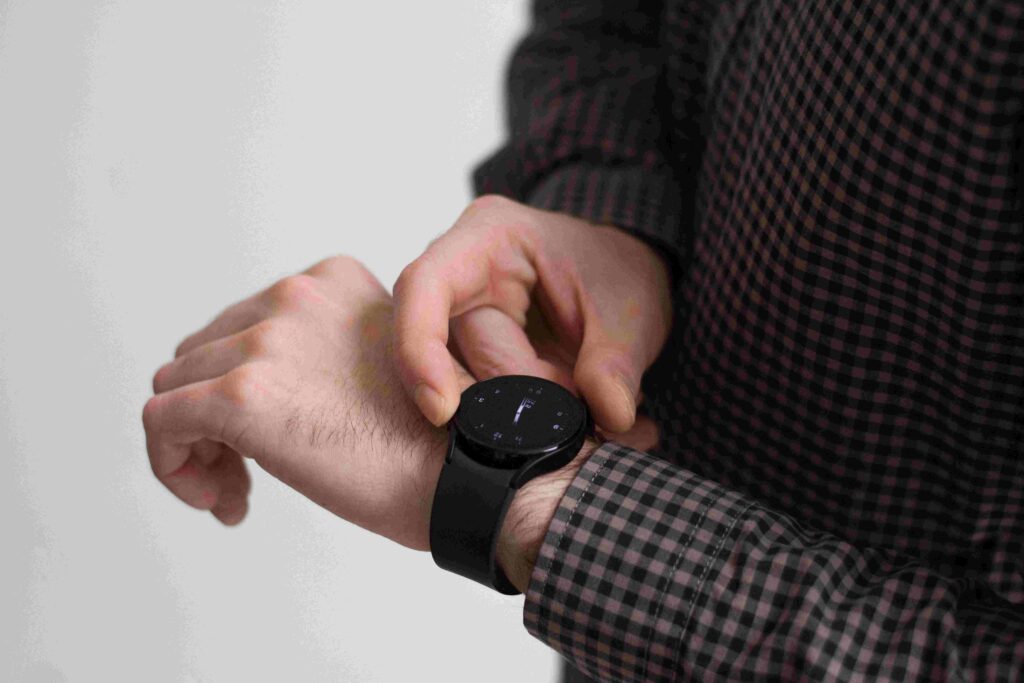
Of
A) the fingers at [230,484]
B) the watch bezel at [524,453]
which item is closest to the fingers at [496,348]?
the watch bezel at [524,453]

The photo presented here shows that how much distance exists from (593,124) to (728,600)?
578 millimetres

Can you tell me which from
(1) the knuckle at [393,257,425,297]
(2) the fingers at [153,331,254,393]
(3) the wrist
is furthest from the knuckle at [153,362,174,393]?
A: (3) the wrist

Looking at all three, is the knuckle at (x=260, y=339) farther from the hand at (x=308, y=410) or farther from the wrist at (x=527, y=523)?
the wrist at (x=527, y=523)

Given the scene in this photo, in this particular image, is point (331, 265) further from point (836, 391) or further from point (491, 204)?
point (836, 391)

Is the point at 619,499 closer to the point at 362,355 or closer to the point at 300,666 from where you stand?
the point at 362,355

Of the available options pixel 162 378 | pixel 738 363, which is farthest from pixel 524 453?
pixel 162 378

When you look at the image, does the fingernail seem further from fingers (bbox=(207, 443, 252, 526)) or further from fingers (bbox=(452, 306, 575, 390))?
fingers (bbox=(207, 443, 252, 526))

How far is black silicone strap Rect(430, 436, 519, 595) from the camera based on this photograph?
2.64ft

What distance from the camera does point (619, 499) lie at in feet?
2.63

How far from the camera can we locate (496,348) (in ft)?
3.15

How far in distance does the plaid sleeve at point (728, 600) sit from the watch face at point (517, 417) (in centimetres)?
4

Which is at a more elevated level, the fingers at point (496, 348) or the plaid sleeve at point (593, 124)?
the plaid sleeve at point (593, 124)

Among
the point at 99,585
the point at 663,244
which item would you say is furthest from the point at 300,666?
the point at 663,244

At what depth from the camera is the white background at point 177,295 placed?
1304 millimetres
